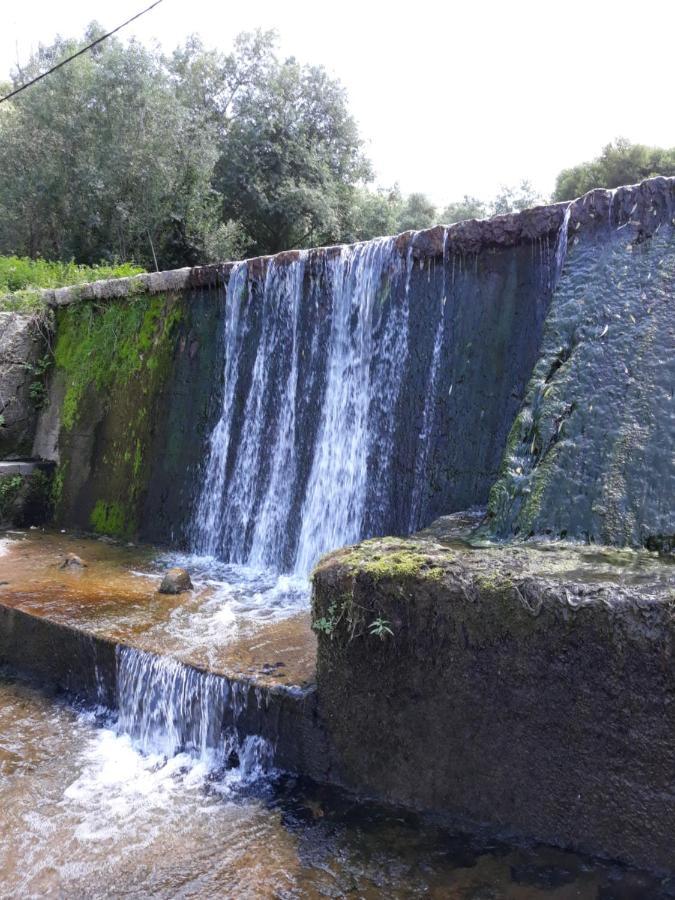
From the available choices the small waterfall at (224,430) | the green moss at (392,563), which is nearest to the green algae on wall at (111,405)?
the small waterfall at (224,430)

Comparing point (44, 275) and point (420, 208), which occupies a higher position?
point (420, 208)

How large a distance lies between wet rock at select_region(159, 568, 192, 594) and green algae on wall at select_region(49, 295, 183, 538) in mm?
1993

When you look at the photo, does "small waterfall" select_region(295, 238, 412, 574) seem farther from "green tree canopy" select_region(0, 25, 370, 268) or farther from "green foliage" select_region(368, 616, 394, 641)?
"green tree canopy" select_region(0, 25, 370, 268)

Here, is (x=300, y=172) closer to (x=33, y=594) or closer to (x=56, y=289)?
(x=56, y=289)

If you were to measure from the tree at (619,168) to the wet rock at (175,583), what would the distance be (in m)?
17.8

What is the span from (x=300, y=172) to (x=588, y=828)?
1722 centimetres

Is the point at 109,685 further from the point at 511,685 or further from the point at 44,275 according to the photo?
the point at 44,275

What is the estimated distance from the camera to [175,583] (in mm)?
4859

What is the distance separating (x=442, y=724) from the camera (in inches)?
110

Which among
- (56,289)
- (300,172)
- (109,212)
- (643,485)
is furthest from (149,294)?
(300,172)

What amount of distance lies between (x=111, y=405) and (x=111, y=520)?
1.16 meters

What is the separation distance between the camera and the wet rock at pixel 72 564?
214 inches

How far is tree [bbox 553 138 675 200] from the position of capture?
63.0 feet

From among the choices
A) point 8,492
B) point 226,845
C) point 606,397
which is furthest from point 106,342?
point 226,845
